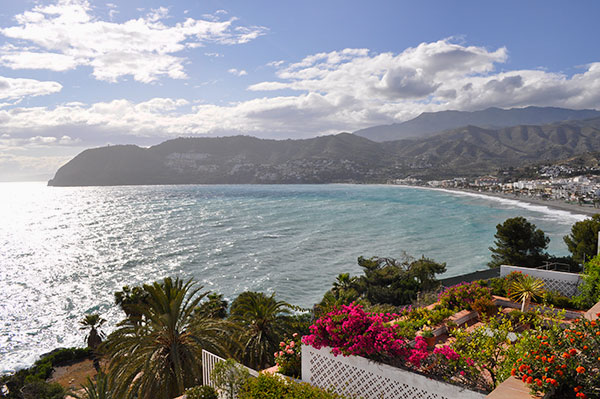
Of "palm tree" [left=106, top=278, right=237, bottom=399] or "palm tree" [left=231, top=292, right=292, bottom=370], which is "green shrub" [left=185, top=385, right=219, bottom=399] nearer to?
"palm tree" [left=106, top=278, right=237, bottom=399]

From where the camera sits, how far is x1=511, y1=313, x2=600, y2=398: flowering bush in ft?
11.5

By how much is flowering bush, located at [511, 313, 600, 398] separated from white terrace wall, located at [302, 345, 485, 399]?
90cm

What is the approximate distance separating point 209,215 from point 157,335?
81.6m

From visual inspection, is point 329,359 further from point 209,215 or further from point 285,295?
point 209,215

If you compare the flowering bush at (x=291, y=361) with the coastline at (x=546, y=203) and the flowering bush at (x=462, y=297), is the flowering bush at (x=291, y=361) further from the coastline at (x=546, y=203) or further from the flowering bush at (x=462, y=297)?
the coastline at (x=546, y=203)

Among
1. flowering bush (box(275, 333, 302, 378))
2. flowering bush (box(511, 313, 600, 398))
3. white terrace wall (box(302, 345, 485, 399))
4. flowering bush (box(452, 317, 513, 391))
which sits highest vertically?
flowering bush (box(511, 313, 600, 398))

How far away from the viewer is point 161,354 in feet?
33.2

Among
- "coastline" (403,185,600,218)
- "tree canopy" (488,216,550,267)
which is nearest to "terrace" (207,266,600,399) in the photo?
"tree canopy" (488,216,550,267)

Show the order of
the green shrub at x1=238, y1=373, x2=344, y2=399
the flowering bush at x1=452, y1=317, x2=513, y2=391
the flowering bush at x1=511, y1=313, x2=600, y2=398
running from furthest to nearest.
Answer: the green shrub at x1=238, y1=373, x2=344, y2=399 → the flowering bush at x1=452, y1=317, x2=513, y2=391 → the flowering bush at x1=511, y1=313, x2=600, y2=398

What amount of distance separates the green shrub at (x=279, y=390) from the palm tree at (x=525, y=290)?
775 cm

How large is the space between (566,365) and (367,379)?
2.66m

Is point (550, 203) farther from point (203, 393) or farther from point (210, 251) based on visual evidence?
point (203, 393)

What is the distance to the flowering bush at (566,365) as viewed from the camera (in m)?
3.50

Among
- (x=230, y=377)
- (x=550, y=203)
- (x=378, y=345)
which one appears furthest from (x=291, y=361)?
(x=550, y=203)
